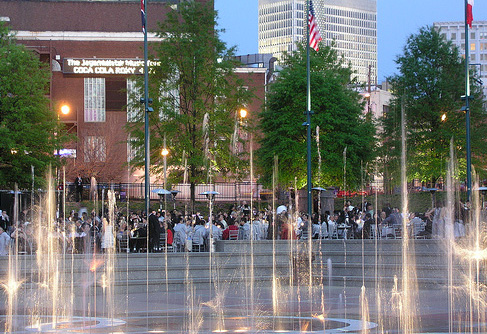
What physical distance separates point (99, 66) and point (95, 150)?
26.3 ft

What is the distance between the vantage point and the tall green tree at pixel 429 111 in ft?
163

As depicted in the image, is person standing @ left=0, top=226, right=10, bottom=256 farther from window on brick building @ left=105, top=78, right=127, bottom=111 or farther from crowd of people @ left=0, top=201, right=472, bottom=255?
window on brick building @ left=105, top=78, right=127, bottom=111

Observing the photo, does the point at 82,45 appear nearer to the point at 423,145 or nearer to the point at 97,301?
the point at 423,145

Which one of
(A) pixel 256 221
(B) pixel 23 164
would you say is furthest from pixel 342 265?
(B) pixel 23 164

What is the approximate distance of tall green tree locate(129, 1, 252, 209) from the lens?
42.1 m

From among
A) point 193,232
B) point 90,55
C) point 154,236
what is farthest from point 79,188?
point 154,236

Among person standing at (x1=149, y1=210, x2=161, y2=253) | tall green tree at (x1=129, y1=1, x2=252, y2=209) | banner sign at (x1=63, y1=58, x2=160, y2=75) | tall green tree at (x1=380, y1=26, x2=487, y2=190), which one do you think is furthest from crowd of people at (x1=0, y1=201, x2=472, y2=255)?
banner sign at (x1=63, y1=58, x2=160, y2=75)

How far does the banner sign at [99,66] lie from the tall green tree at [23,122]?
2385 centimetres

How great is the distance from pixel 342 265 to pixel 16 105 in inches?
913

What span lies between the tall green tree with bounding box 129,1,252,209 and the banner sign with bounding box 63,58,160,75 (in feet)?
72.2

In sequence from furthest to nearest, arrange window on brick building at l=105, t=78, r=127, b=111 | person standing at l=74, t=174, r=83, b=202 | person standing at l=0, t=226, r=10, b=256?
1. window on brick building at l=105, t=78, r=127, b=111
2. person standing at l=74, t=174, r=83, b=202
3. person standing at l=0, t=226, r=10, b=256

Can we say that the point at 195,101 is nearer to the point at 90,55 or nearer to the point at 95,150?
the point at 95,150

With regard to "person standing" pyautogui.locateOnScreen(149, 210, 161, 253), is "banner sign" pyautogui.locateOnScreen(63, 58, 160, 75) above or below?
above

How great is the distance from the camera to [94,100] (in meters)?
66.2
